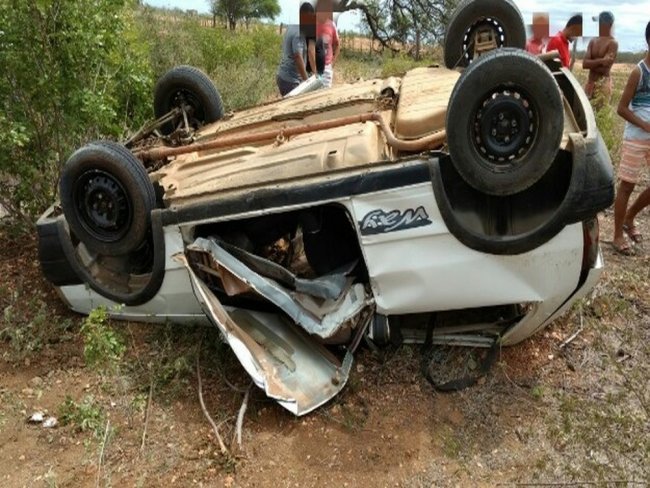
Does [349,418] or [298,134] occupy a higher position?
[298,134]

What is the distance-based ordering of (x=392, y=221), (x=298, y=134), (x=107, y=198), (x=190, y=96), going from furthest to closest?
(x=190, y=96), (x=298, y=134), (x=107, y=198), (x=392, y=221)

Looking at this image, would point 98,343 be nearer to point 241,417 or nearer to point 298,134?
point 241,417

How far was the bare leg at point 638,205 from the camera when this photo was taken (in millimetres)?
4957

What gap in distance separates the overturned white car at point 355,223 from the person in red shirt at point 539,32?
3.77 metres

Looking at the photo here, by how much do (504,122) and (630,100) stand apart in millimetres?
2475

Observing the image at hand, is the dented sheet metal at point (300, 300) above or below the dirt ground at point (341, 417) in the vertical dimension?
above

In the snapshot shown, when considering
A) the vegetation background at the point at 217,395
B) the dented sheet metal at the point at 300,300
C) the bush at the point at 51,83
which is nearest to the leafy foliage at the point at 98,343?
the vegetation background at the point at 217,395

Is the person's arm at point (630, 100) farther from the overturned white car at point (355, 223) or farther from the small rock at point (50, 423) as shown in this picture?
the small rock at point (50, 423)

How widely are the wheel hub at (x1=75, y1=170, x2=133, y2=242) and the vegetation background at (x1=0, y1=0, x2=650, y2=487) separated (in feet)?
1.59

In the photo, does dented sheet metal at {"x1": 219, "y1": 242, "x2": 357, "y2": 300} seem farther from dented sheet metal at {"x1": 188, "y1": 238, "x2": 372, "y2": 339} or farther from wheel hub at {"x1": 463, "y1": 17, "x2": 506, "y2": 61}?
wheel hub at {"x1": 463, "y1": 17, "x2": 506, "y2": 61}

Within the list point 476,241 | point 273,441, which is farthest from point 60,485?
point 476,241

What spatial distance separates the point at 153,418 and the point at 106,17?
288 centimetres

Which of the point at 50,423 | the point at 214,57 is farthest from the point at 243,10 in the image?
the point at 50,423

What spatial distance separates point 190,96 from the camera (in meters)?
5.13
